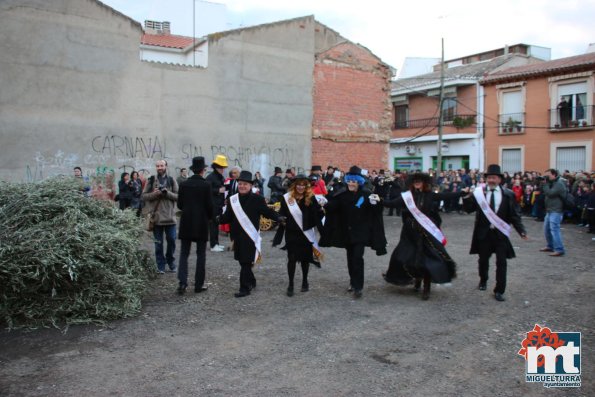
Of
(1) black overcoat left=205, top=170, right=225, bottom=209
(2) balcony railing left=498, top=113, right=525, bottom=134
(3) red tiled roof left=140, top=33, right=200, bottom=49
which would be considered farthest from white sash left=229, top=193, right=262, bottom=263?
(2) balcony railing left=498, top=113, right=525, bottom=134

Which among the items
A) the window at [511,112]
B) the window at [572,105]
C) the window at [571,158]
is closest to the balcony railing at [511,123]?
the window at [511,112]

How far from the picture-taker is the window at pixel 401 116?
3769 centimetres

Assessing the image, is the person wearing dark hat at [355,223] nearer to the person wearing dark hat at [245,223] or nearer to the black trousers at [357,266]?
the black trousers at [357,266]

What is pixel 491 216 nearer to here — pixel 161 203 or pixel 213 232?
pixel 161 203

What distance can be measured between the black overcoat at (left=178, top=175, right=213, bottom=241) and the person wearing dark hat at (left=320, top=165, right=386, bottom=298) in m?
1.73

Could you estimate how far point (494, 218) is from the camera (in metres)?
7.28

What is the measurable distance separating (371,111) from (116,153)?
1071 centimetres

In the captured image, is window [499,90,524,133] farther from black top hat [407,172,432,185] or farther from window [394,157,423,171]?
black top hat [407,172,432,185]

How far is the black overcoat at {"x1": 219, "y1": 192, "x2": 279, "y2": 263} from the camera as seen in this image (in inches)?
285

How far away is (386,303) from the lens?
6.94 m

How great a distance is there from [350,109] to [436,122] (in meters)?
16.5

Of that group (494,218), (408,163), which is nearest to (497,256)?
(494,218)

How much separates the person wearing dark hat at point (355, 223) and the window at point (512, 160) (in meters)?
26.8

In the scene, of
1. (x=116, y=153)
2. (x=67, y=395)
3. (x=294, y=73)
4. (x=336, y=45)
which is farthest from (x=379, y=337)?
(x=336, y=45)
